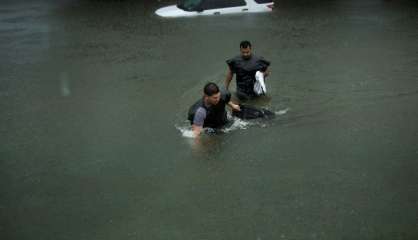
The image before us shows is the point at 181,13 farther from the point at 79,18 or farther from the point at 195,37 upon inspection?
the point at 79,18

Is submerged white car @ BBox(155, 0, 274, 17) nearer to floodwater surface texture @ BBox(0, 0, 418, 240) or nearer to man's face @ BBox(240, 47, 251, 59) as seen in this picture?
floodwater surface texture @ BBox(0, 0, 418, 240)

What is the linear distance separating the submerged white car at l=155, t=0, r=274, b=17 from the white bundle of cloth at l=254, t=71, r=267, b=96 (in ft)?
25.3

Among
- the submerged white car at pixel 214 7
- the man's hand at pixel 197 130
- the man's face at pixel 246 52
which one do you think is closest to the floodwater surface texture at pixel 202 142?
the man's hand at pixel 197 130

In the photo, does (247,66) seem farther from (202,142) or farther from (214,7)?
(214,7)

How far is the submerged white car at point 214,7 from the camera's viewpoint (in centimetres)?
1717

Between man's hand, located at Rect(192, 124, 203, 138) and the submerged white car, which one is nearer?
man's hand, located at Rect(192, 124, 203, 138)

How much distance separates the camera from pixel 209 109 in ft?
27.5

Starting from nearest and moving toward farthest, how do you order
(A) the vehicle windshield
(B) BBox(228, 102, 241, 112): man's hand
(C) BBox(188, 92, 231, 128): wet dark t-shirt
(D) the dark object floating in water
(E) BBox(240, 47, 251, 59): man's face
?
(C) BBox(188, 92, 231, 128): wet dark t-shirt < (B) BBox(228, 102, 241, 112): man's hand < (D) the dark object floating in water < (E) BBox(240, 47, 251, 59): man's face < (A) the vehicle windshield

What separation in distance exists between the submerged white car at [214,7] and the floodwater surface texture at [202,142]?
1075mm

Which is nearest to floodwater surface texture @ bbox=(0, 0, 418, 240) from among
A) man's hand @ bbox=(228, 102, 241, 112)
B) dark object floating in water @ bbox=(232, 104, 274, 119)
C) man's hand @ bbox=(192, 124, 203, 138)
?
dark object floating in water @ bbox=(232, 104, 274, 119)

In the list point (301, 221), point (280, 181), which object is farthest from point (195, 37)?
point (301, 221)

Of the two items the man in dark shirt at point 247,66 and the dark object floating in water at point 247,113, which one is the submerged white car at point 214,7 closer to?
the man in dark shirt at point 247,66

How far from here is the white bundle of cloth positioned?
382 inches

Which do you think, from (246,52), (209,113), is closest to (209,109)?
(209,113)
